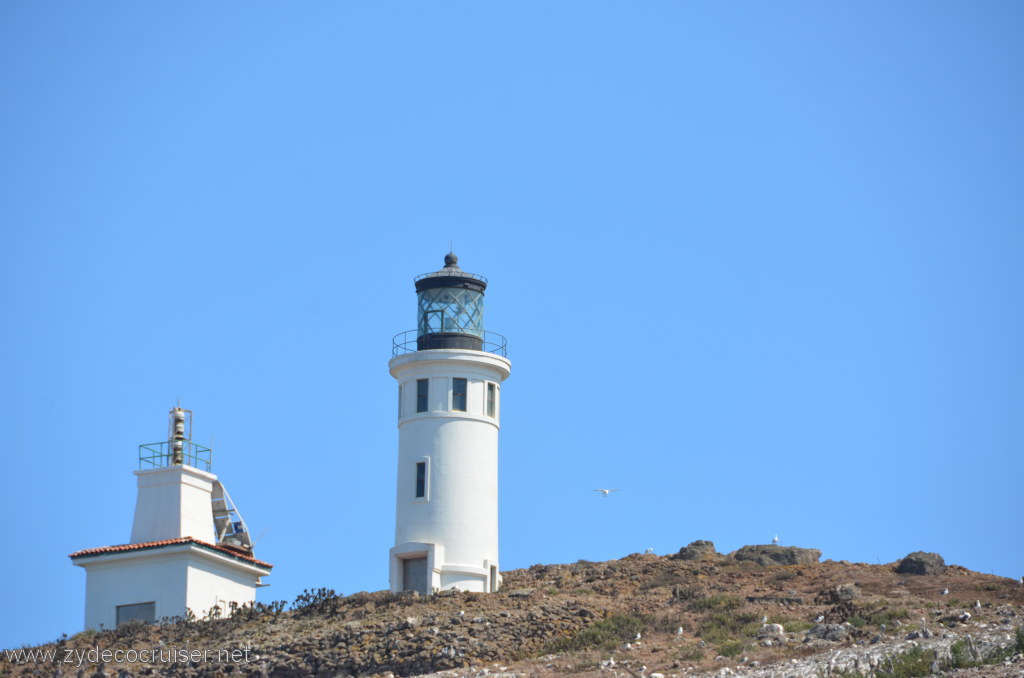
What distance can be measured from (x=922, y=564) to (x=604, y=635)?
28.8ft

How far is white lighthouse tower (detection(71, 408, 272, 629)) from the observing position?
4128 centimetres

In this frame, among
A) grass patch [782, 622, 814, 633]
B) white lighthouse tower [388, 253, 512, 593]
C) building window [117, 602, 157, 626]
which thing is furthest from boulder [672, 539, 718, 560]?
building window [117, 602, 157, 626]

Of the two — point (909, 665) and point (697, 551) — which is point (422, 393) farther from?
point (909, 665)

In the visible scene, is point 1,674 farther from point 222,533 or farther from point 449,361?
point 449,361

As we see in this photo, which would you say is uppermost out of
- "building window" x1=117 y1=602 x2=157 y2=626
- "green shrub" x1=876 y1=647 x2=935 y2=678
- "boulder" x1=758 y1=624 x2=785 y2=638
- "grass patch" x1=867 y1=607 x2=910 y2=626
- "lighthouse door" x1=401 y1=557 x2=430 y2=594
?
"lighthouse door" x1=401 y1=557 x2=430 y2=594

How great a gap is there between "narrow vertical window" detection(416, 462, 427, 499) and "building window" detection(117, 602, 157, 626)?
23.2 ft

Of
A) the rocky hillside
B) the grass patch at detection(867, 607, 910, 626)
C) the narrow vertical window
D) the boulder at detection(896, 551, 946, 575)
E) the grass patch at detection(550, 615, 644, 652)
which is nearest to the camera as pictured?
the rocky hillside

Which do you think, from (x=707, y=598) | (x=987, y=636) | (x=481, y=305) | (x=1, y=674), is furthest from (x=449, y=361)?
(x=987, y=636)

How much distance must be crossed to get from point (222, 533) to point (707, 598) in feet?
46.5

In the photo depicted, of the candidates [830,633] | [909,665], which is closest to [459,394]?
[830,633]

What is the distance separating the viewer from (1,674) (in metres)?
37.4

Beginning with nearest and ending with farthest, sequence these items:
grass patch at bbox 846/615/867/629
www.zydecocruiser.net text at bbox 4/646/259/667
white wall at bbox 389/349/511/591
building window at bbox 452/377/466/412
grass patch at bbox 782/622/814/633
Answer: grass patch at bbox 846/615/867/629, grass patch at bbox 782/622/814/633, www.zydecocruiser.net text at bbox 4/646/259/667, white wall at bbox 389/349/511/591, building window at bbox 452/377/466/412

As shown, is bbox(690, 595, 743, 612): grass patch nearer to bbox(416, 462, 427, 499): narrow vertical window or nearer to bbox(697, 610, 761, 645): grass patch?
bbox(697, 610, 761, 645): grass patch

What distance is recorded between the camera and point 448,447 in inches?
1634
